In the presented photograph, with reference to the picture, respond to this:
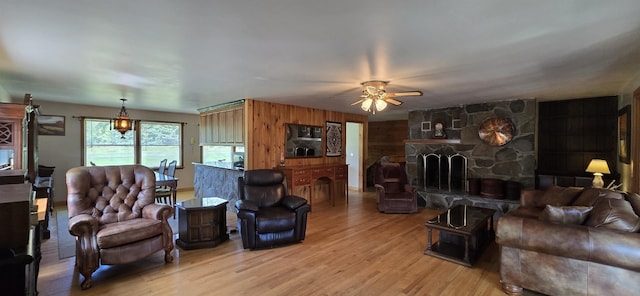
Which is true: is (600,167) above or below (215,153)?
below

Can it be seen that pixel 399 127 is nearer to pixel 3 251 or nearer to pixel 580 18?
pixel 580 18

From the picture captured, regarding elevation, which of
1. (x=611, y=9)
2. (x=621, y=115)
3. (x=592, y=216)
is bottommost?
(x=592, y=216)

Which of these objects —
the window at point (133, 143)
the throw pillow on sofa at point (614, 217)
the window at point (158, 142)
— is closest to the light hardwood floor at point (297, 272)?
the throw pillow on sofa at point (614, 217)

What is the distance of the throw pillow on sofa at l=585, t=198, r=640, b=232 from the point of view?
7.41 ft

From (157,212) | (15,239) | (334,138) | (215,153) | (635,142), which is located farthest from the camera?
(215,153)

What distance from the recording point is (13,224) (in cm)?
119

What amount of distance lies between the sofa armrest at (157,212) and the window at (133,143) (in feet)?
14.1

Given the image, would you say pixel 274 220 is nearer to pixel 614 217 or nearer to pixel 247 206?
pixel 247 206

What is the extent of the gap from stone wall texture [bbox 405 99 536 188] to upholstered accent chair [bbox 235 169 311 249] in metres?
3.83

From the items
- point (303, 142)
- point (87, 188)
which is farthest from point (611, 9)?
point (303, 142)

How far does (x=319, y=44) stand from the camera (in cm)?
238

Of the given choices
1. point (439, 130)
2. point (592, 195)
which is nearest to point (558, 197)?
point (592, 195)

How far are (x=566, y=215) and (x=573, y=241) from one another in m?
0.30

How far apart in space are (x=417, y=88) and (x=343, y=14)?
263 centimetres
